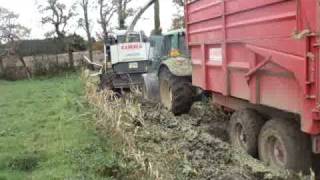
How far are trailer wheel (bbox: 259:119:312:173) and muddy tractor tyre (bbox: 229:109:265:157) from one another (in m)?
0.57

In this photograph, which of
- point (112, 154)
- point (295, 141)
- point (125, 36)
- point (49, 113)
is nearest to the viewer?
point (295, 141)

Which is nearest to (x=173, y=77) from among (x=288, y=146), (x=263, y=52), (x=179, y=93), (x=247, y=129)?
(x=179, y=93)

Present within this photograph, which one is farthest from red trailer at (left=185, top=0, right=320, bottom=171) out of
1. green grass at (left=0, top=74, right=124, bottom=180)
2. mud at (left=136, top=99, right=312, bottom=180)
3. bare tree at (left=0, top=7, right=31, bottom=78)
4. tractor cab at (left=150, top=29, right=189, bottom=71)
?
bare tree at (left=0, top=7, right=31, bottom=78)

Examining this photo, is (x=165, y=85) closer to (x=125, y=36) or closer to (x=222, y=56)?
(x=222, y=56)

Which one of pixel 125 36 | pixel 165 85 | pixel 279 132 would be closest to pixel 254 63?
pixel 279 132

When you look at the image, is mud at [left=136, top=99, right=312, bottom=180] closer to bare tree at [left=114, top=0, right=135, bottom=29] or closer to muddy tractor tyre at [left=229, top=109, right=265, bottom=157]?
muddy tractor tyre at [left=229, top=109, right=265, bottom=157]

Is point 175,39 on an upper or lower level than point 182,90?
upper

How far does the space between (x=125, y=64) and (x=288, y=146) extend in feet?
43.5

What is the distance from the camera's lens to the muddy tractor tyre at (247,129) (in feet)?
24.7

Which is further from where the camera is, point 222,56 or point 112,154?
point 222,56

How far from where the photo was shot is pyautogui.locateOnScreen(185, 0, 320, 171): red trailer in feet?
18.6

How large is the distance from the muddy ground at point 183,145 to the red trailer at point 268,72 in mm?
322

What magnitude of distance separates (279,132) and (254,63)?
3.14 feet

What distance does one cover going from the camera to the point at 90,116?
11.2 metres
